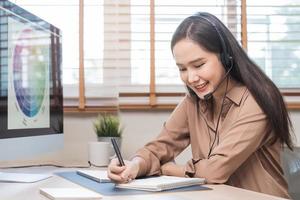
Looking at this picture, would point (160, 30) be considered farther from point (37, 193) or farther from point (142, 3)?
point (37, 193)

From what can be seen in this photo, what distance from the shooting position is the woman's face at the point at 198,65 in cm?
126

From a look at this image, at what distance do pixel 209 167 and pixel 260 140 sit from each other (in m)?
0.19

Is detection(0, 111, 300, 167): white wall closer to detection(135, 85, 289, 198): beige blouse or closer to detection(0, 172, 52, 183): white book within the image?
detection(135, 85, 289, 198): beige blouse

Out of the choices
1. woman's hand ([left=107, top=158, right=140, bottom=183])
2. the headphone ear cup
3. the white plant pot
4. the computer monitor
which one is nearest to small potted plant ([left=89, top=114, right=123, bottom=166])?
the white plant pot

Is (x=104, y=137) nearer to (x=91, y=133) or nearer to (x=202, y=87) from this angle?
(x=91, y=133)

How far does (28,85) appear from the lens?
4.71 ft

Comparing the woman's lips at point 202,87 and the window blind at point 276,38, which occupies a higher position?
the window blind at point 276,38

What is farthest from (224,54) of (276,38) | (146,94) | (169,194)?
(276,38)

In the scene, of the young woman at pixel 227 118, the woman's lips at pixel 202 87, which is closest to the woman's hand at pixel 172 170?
the young woman at pixel 227 118

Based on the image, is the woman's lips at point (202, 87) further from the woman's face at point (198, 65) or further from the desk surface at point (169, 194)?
the desk surface at point (169, 194)

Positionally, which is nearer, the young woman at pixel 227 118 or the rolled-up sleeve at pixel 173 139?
the young woman at pixel 227 118

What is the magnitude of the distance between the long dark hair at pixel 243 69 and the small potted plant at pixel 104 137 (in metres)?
0.60

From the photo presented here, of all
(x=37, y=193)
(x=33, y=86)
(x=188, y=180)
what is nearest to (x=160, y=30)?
(x=33, y=86)

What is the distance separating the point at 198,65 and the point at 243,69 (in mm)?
149
